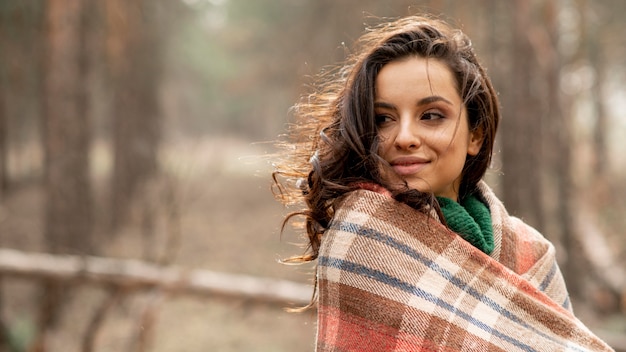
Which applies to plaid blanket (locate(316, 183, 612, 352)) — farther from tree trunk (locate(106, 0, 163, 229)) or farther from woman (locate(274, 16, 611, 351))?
tree trunk (locate(106, 0, 163, 229))

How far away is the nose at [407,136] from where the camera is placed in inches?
67.7

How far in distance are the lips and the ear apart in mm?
253

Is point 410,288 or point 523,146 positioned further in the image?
point 523,146

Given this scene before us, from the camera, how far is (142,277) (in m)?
5.23

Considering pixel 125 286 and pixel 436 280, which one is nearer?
pixel 436 280

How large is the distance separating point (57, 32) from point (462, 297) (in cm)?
822

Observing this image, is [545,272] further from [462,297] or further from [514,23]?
[514,23]

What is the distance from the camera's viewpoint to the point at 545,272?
6.40 feet

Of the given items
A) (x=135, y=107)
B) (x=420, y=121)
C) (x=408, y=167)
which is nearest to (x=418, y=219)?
(x=408, y=167)

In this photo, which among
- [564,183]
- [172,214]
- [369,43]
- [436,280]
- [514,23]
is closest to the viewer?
[436,280]

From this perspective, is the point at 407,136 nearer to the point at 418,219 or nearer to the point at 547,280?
the point at 418,219

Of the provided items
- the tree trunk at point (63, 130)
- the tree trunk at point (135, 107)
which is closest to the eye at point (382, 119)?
the tree trunk at point (63, 130)

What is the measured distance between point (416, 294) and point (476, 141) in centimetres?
62

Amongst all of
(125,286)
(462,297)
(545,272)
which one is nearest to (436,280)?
(462,297)
